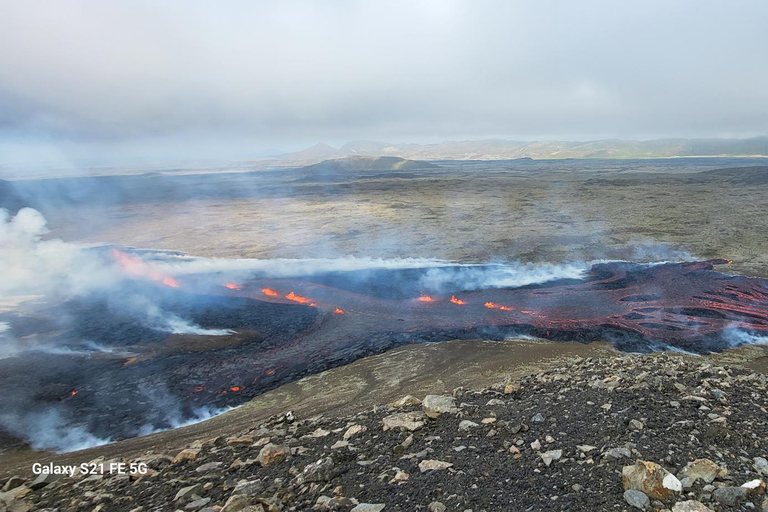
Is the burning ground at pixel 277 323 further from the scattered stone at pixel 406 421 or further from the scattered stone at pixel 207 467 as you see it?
the scattered stone at pixel 406 421

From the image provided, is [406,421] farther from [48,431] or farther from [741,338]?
[741,338]

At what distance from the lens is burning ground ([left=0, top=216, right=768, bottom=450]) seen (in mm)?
11086

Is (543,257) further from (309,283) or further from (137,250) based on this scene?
(137,250)

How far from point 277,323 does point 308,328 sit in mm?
1333

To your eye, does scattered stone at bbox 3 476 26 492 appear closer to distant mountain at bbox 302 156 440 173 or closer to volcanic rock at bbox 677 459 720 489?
volcanic rock at bbox 677 459 720 489

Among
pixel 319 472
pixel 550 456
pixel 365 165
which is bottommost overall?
pixel 319 472

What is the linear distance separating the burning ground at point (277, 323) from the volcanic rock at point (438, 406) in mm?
6002

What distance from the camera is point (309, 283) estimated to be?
21812mm

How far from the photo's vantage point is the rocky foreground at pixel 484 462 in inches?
174

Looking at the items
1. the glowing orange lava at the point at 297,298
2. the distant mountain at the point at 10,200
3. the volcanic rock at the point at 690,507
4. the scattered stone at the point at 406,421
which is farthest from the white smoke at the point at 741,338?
Result: the distant mountain at the point at 10,200

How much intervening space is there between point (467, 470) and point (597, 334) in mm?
11734

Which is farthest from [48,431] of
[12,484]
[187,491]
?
[187,491]

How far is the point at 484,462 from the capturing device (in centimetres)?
527

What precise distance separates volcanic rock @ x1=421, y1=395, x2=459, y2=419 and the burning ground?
6002 millimetres
